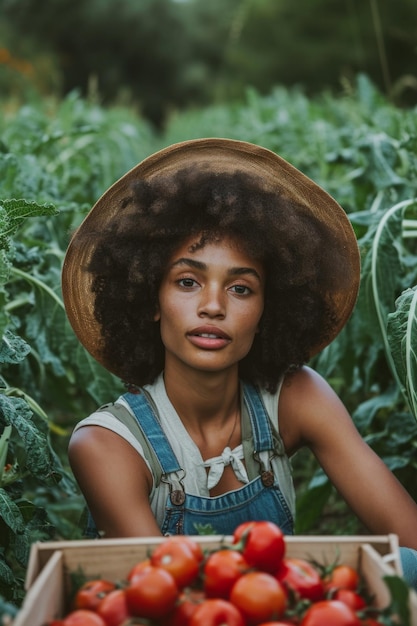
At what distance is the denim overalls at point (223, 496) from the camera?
2293 millimetres

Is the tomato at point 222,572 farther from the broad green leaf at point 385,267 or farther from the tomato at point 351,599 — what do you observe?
the broad green leaf at point 385,267

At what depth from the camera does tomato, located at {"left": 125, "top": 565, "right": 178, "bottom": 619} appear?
145 centimetres

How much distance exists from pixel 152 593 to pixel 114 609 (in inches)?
3.1

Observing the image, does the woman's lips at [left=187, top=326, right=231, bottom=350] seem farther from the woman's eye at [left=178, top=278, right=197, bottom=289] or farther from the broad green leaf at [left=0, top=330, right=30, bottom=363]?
the broad green leaf at [left=0, top=330, right=30, bottom=363]

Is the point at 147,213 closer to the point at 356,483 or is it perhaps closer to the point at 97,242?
the point at 97,242

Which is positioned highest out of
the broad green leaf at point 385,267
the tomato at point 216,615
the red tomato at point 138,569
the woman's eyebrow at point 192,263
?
the broad green leaf at point 385,267

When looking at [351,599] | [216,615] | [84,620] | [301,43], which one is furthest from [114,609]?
[301,43]

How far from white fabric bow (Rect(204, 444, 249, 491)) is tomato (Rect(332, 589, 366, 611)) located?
0.85 meters

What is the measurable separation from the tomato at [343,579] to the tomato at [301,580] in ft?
0.08

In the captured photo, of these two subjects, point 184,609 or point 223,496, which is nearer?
point 184,609

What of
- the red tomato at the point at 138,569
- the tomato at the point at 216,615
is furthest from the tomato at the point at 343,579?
the red tomato at the point at 138,569

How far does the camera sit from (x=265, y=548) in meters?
1.54

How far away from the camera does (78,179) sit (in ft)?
16.5

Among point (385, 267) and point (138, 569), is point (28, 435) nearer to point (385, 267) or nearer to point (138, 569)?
point (138, 569)
